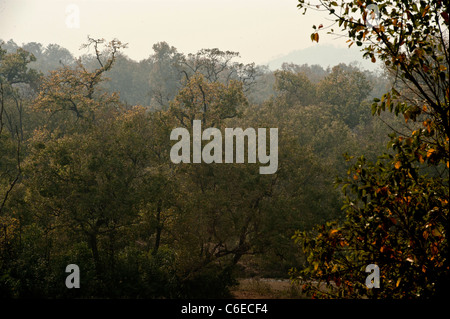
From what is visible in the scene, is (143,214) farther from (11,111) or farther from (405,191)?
(11,111)

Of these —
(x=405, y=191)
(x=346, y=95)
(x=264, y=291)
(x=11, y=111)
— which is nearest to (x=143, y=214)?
(x=264, y=291)

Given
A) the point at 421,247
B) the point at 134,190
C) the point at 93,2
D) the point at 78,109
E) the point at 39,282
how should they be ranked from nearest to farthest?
the point at 421,247
the point at 39,282
the point at 134,190
the point at 78,109
the point at 93,2

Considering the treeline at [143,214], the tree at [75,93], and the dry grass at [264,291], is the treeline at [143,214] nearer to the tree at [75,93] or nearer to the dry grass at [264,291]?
the dry grass at [264,291]

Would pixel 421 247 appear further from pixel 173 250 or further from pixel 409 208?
pixel 173 250

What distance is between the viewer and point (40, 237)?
20.7m

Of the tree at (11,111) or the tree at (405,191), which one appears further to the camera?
the tree at (11,111)

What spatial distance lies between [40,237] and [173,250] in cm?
598

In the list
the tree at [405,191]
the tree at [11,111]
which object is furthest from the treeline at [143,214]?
the tree at [405,191]

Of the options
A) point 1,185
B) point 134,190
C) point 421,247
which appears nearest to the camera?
point 421,247

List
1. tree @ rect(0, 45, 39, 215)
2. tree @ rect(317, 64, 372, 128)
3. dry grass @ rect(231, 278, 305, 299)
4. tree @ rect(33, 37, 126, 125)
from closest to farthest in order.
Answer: dry grass @ rect(231, 278, 305, 299) < tree @ rect(0, 45, 39, 215) < tree @ rect(33, 37, 126, 125) < tree @ rect(317, 64, 372, 128)

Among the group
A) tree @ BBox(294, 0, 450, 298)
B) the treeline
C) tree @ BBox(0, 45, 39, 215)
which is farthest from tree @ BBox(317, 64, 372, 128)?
tree @ BBox(294, 0, 450, 298)

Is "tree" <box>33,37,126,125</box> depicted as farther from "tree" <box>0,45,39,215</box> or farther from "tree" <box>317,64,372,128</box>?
"tree" <box>317,64,372,128</box>

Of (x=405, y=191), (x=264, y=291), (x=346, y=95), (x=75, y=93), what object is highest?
(x=346, y=95)
